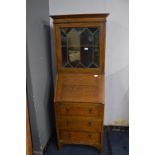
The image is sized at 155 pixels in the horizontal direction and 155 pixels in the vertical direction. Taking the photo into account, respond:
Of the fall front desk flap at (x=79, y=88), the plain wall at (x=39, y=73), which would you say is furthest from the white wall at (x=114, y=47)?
the fall front desk flap at (x=79, y=88)

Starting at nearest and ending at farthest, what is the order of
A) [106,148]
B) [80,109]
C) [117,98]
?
[80,109] → [106,148] → [117,98]

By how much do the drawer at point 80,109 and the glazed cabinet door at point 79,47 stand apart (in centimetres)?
42

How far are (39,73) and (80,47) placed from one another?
597 millimetres

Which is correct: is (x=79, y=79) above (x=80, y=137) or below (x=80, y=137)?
above

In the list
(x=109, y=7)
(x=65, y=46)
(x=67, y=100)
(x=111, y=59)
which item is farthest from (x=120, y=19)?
(x=67, y=100)

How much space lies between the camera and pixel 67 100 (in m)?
2.25

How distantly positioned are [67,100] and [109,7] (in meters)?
1.38

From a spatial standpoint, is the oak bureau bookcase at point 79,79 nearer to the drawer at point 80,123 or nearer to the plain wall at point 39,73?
the drawer at point 80,123

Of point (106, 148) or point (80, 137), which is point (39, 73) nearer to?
point (80, 137)

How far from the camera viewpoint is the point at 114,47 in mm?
2650

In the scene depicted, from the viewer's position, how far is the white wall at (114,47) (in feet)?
8.39

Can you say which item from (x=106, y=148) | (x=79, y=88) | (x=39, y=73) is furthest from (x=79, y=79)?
(x=106, y=148)
